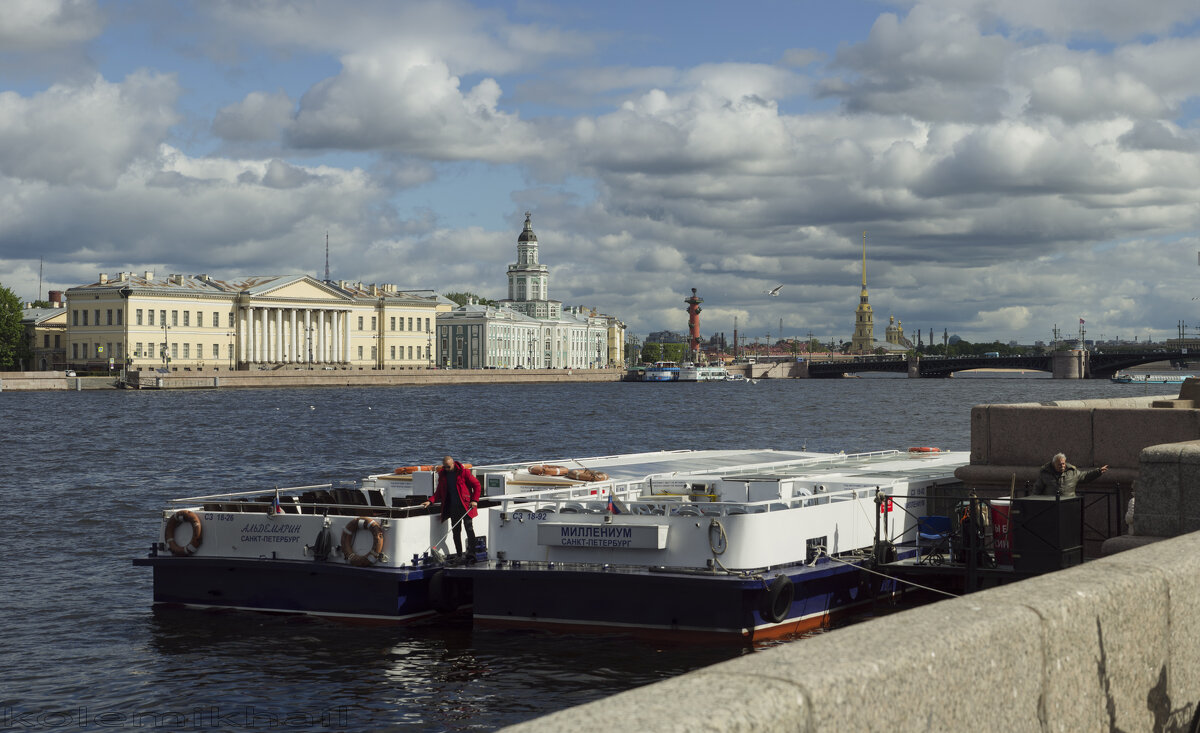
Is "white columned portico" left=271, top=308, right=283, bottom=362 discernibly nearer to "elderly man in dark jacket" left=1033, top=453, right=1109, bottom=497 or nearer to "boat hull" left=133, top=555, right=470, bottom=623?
"boat hull" left=133, top=555, right=470, bottom=623

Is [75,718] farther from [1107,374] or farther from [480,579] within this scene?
[1107,374]

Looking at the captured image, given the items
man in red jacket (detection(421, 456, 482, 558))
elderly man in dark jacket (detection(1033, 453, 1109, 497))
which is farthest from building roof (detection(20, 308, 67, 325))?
elderly man in dark jacket (detection(1033, 453, 1109, 497))

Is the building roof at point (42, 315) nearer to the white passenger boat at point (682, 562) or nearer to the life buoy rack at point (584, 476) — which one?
the life buoy rack at point (584, 476)

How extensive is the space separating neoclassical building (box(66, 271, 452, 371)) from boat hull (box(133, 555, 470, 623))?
368 ft

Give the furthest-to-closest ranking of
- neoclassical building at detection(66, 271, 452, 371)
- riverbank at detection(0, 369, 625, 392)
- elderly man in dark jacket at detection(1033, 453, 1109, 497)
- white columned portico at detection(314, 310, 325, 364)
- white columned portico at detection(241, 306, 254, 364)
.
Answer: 1. white columned portico at detection(314, 310, 325, 364)
2. white columned portico at detection(241, 306, 254, 364)
3. neoclassical building at detection(66, 271, 452, 371)
4. riverbank at detection(0, 369, 625, 392)
5. elderly man in dark jacket at detection(1033, 453, 1109, 497)

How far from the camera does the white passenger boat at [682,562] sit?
11812mm

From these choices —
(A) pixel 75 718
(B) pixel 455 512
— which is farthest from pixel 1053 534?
(A) pixel 75 718

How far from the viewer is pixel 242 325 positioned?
456 ft

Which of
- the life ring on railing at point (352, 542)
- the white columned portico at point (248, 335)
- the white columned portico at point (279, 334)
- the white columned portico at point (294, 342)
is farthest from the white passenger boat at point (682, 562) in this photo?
the white columned portico at point (294, 342)

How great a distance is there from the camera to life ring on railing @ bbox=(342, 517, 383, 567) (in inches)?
508

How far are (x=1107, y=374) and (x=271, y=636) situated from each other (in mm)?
162137

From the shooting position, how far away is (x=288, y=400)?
93500mm

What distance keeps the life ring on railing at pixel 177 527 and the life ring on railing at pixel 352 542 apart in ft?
5.77

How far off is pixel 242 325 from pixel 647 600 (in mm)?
132729
